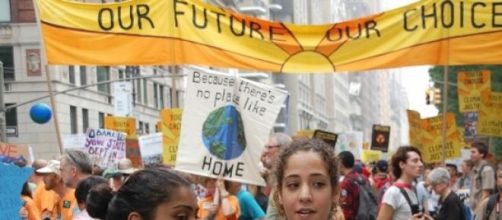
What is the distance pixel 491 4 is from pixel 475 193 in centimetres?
298

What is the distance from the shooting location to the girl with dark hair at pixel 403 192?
880 cm

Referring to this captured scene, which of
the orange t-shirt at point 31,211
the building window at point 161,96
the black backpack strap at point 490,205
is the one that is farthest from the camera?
the building window at point 161,96

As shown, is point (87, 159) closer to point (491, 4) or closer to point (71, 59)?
point (71, 59)

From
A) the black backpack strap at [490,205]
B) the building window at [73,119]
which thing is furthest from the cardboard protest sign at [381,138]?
the black backpack strap at [490,205]

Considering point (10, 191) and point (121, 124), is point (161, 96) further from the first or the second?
point (10, 191)

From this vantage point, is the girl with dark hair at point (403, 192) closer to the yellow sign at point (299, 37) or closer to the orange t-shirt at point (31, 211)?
the yellow sign at point (299, 37)

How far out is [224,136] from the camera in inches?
369

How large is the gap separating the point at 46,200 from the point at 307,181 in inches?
239

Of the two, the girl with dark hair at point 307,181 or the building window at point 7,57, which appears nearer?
the girl with dark hair at point 307,181

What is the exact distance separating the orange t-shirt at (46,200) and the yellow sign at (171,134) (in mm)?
5289

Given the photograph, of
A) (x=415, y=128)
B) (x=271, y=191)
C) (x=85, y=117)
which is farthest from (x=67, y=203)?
(x=85, y=117)

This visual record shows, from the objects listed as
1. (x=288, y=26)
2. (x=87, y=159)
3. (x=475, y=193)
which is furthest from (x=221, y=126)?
(x=475, y=193)

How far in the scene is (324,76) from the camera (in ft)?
344

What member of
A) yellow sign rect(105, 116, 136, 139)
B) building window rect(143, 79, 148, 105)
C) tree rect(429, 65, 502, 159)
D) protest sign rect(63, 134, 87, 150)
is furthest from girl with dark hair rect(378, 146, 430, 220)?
building window rect(143, 79, 148, 105)
